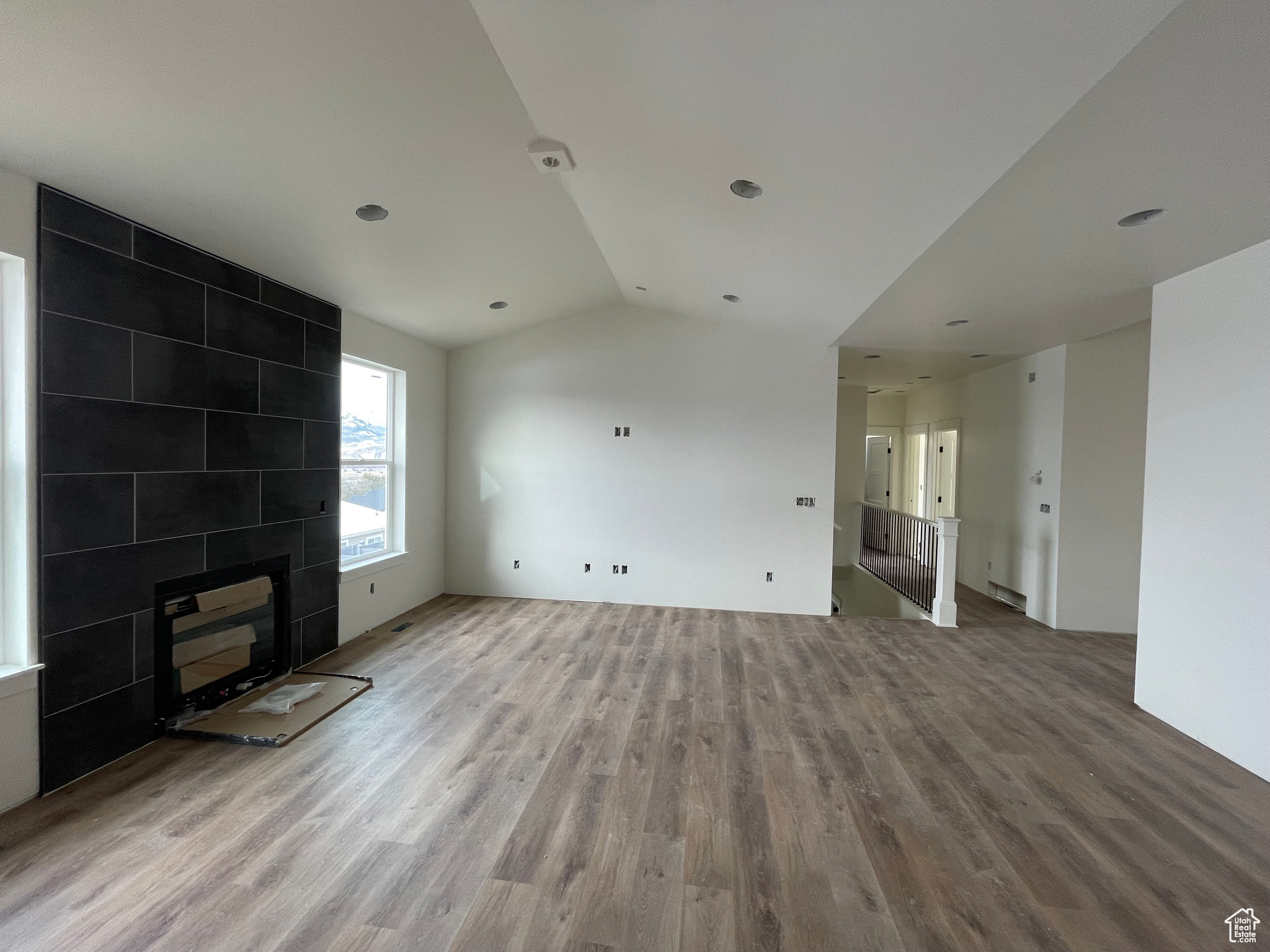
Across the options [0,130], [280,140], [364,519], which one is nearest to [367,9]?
[280,140]

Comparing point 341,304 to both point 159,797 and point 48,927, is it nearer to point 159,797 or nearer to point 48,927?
point 159,797

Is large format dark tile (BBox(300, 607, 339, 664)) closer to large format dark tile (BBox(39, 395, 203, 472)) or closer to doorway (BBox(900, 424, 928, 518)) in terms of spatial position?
large format dark tile (BBox(39, 395, 203, 472))

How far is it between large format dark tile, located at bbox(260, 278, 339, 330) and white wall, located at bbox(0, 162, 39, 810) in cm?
132

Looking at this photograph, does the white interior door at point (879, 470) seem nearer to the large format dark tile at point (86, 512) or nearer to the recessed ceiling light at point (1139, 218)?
the recessed ceiling light at point (1139, 218)

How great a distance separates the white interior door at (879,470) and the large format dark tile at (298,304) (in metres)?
9.14

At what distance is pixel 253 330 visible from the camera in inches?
135

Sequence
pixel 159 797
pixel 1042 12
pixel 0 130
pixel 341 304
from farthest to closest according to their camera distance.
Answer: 1. pixel 341 304
2. pixel 159 797
3. pixel 0 130
4. pixel 1042 12

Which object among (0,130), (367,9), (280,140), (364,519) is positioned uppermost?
(367,9)

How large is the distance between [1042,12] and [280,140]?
9.29 ft

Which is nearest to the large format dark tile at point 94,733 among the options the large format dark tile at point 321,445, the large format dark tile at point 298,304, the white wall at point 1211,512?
the large format dark tile at point 321,445

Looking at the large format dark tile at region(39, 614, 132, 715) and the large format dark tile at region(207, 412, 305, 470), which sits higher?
the large format dark tile at region(207, 412, 305, 470)

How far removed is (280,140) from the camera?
2344mm

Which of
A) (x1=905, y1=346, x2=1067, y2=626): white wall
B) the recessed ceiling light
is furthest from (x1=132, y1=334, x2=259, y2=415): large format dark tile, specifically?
(x1=905, y1=346, x2=1067, y2=626): white wall

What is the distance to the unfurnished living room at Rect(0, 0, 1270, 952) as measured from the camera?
177cm
